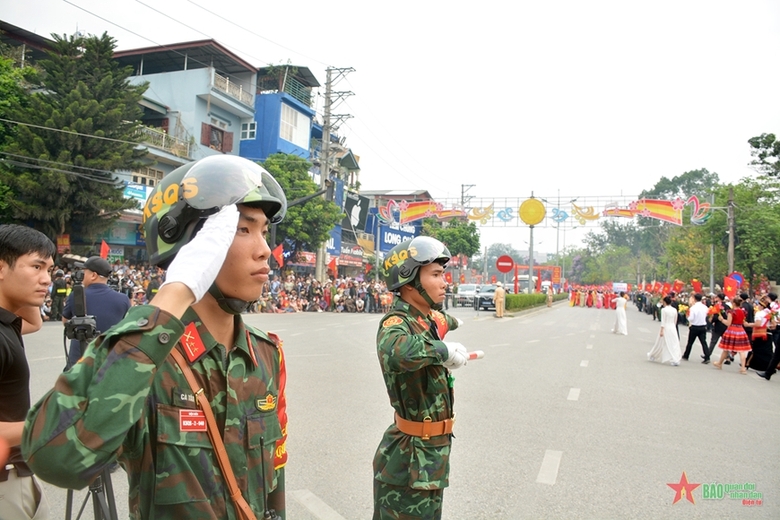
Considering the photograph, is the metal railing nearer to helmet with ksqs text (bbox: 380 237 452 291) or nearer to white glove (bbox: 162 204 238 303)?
helmet with ksqs text (bbox: 380 237 452 291)

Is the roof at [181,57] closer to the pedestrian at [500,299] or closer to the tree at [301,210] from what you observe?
the tree at [301,210]

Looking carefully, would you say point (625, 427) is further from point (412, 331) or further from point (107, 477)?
point (107, 477)

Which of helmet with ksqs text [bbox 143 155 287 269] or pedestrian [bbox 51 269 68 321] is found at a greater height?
helmet with ksqs text [bbox 143 155 287 269]

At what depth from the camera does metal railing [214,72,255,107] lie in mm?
30641

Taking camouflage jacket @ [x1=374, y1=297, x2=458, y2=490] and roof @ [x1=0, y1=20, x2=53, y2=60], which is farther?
roof @ [x1=0, y1=20, x2=53, y2=60]

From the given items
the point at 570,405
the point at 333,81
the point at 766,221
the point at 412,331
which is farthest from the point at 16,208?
the point at 766,221

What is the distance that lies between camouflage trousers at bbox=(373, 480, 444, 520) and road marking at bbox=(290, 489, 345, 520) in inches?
50.5

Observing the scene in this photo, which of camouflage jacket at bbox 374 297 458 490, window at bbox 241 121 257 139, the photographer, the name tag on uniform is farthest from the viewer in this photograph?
window at bbox 241 121 257 139

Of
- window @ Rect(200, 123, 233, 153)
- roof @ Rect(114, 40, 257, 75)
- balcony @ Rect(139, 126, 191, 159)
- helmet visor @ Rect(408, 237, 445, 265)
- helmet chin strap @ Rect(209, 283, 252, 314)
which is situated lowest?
helmet chin strap @ Rect(209, 283, 252, 314)

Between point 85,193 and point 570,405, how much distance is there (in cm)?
1853

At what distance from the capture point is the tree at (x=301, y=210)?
29.5 meters

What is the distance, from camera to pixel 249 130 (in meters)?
33.5

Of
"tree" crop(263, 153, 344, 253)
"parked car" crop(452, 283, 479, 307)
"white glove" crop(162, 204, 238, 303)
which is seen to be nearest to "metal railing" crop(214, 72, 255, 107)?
"tree" crop(263, 153, 344, 253)
